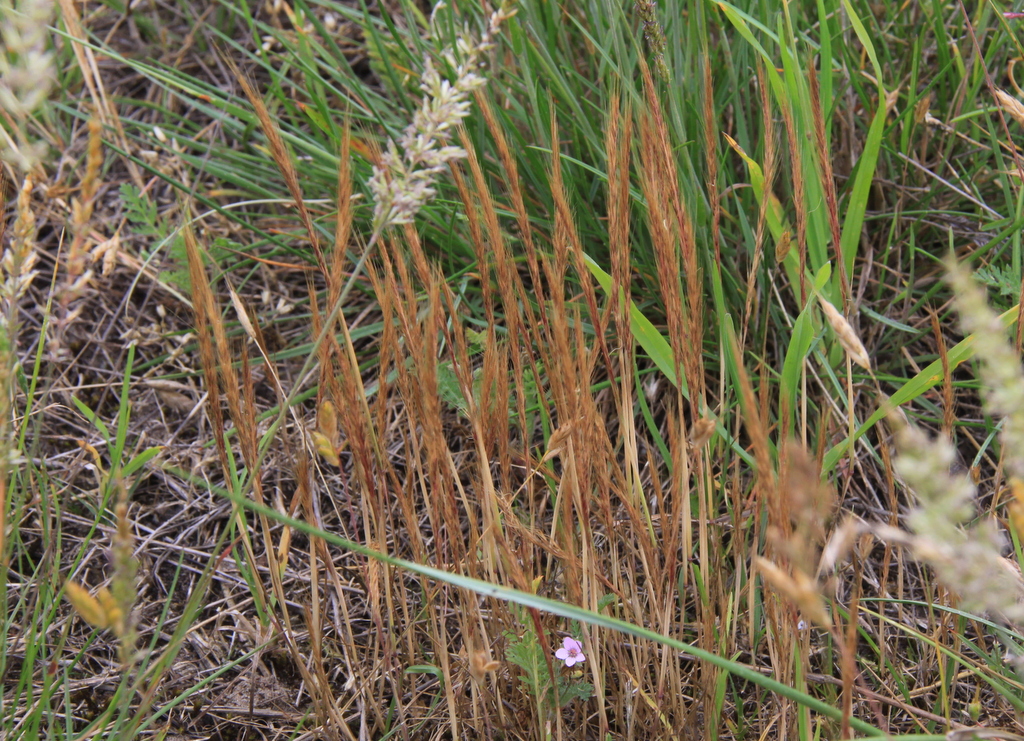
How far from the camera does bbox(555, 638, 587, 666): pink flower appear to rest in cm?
133

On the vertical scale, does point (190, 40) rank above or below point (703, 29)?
above

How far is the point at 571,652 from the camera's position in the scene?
136 cm

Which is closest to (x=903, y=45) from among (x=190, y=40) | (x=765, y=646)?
(x=765, y=646)

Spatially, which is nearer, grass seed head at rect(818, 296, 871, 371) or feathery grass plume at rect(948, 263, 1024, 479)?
feathery grass plume at rect(948, 263, 1024, 479)

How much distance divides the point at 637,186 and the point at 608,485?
0.96 meters

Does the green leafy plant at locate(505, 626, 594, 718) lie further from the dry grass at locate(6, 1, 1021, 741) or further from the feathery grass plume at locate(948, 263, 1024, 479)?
the feathery grass plume at locate(948, 263, 1024, 479)

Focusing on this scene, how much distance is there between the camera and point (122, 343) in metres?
2.28

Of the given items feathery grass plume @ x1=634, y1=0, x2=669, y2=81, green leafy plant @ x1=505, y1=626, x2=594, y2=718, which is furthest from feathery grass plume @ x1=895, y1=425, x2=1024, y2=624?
feathery grass plume @ x1=634, y1=0, x2=669, y2=81

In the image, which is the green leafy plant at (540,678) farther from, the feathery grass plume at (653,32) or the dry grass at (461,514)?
the feathery grass plume at (653,32)

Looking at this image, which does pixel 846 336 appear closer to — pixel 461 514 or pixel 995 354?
pixel 995 354

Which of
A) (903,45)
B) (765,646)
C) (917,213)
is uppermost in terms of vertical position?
(903,45)

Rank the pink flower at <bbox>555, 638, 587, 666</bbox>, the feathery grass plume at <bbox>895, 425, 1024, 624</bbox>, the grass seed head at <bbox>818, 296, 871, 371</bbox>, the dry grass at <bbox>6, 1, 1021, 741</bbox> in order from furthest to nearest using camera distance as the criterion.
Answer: the pink flower at <bbox>555, 638, 587, 666</bbox> → the dry grass at <bbox>6, 1, 1021, 741</bbox> → the grass seed head at <bbox>818, 296, 871, 371</bbox> → the feathery grass plume at <bbox>895, 425, 1024, 624</bbox>

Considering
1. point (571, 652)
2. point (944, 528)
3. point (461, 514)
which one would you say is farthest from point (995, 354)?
point (461, 514)

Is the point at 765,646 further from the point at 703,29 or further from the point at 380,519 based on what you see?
the point at 703,29
